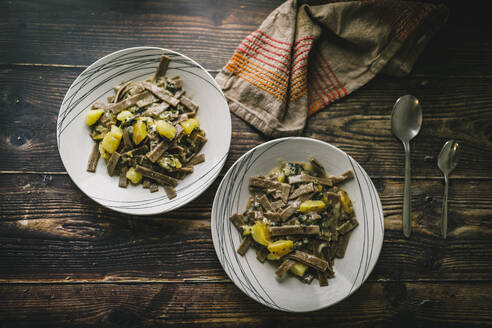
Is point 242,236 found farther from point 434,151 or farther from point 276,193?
point 434,151

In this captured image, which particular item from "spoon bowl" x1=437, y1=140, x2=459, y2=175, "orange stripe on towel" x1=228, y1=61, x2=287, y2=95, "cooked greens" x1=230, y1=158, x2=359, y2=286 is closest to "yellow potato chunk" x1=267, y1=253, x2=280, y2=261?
"cooked greens" x1=230, y1=158, x2=359, y2=286

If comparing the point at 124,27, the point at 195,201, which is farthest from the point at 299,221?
the point at 124,27

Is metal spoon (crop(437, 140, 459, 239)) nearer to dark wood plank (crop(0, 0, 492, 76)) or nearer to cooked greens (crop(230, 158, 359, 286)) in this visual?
cooked greens (crop(230, 158, 359, 286))

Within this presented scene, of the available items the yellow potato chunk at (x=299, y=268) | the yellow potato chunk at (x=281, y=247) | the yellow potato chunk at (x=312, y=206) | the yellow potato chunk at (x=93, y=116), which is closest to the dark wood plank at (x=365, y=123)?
the yellow potato chunk at (x=93, y=116)

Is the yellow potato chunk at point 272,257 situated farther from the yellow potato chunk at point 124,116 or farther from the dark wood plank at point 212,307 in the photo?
the yellow potato chunk at point 124,116

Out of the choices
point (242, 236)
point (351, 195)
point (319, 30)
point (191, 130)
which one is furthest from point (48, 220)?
point (319, 30)

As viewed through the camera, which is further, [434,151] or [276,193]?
[434,151]
